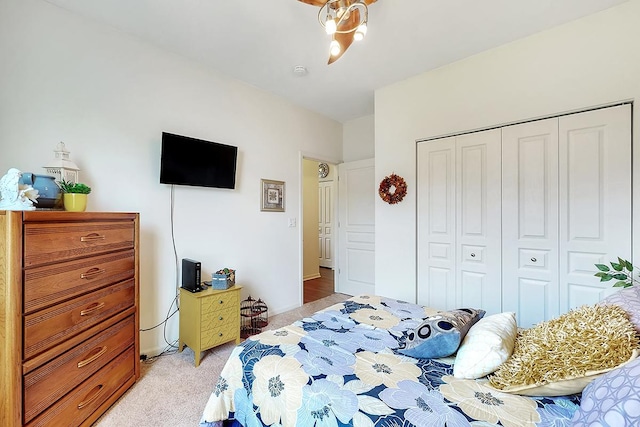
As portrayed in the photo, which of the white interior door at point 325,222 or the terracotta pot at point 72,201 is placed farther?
the white interior door at point 325,222

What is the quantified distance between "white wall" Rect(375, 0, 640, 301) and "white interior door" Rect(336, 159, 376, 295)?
0.80 m

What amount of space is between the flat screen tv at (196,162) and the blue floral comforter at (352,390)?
5.69 feet

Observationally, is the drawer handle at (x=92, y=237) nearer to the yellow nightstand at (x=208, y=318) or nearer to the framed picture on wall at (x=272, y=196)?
the yellow nightstand at (x=208, y=318)

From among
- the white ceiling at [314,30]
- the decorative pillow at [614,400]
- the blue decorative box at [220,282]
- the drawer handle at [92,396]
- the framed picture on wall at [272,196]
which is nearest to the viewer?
the decorative pillow at [614,400]

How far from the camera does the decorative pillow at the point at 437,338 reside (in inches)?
49.0

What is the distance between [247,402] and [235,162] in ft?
7.48

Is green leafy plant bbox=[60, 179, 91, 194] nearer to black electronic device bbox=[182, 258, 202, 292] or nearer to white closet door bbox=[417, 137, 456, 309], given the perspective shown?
black electronic device bbox=[182, 258, 202, 292]

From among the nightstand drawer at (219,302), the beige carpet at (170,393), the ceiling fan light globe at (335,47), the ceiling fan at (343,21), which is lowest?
the beige carpet at (170,393)

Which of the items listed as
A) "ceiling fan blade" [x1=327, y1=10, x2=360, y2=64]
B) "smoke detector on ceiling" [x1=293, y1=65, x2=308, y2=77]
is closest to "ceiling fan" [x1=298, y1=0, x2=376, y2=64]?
"ceiling fan blade" [x1=327, y1=10, x2=360, y2=64]

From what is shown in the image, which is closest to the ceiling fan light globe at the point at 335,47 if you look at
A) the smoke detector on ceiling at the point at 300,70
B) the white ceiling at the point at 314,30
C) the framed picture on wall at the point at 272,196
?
the white ceiling at the point at 314,30

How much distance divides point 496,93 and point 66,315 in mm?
3567

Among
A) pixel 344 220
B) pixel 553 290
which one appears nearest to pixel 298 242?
pixel 344 220

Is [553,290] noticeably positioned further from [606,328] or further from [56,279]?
[56,279]

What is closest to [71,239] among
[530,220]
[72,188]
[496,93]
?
[72,188]
